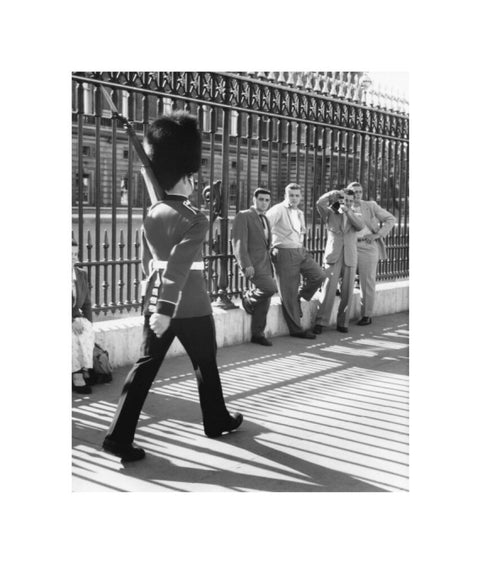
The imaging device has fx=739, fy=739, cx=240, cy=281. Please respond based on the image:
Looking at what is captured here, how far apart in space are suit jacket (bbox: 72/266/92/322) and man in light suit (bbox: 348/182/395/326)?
167 inches

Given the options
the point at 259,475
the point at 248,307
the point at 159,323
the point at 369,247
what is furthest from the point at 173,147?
the point at 369,247

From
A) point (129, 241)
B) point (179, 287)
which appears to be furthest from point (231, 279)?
point (179, 287)

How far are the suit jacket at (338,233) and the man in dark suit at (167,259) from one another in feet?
14.7

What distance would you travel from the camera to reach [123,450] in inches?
163

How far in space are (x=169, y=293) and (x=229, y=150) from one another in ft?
13.1

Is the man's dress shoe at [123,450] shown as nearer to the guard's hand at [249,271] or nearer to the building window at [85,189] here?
the building window at [85,189]

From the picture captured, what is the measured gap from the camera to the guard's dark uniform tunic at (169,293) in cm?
407

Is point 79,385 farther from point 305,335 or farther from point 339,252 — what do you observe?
point 339,252

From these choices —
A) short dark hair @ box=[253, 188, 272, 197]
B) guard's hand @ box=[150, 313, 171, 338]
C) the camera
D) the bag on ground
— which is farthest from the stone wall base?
guard's hand @ box=[150, 313, 171, 338]

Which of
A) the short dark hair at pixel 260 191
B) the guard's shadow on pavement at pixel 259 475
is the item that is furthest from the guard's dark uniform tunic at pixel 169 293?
the short dark hair at pixel 260 191

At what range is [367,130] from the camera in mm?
9344
